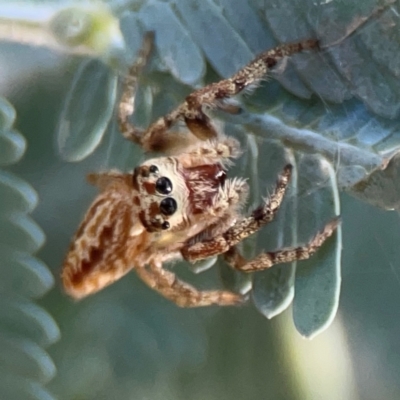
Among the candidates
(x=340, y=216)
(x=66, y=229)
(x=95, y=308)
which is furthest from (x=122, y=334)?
(x=340, y=216)

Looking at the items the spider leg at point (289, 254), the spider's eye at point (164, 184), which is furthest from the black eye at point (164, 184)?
the spider leg at point (289, 254)

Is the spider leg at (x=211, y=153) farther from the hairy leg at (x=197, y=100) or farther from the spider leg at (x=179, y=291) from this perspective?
the spider leg at (x=179, y=291)

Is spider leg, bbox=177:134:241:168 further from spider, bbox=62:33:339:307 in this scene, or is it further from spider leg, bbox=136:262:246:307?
spider leg, bbox=136:262:246:307

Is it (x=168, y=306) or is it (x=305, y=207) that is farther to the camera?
(x=168, y=306)

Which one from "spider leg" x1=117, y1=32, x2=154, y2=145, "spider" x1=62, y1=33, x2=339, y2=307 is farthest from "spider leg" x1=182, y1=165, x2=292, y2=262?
"spider leg" x1=117, y1=32, x2=154, y2=145

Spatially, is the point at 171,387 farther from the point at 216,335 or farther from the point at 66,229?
the point at 66,229
